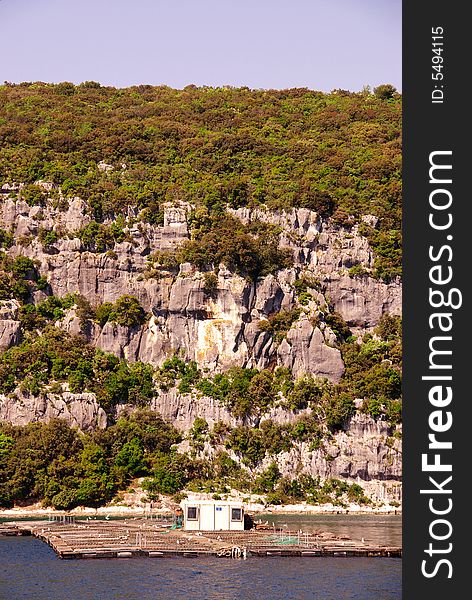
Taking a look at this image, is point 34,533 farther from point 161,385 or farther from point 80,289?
point 80,289

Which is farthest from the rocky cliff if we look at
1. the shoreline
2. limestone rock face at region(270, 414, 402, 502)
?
the shoreline

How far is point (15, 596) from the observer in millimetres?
63656

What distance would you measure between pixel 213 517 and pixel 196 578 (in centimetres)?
2327

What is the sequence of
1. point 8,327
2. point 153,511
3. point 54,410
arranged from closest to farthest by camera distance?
point 153,511
point 54,410
point 8,327

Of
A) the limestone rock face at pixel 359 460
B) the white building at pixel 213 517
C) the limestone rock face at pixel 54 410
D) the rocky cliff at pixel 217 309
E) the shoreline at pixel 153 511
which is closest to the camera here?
the white building at pixel 213 517

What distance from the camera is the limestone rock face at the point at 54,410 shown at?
119500 millimetres

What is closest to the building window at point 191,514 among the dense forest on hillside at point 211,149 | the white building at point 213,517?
the white building at point 213,517

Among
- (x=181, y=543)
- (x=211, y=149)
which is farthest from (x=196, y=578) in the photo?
(x=211, y=149)

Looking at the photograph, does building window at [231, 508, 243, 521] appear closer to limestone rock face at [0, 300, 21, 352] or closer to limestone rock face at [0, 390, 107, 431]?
limestone rock face at [0, 390, 107, 431]

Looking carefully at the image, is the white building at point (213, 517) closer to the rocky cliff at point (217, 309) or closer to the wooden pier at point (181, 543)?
the wooden pier at point (181, 543)

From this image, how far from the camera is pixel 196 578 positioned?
2776 inches

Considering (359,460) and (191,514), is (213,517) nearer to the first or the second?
(191,514)

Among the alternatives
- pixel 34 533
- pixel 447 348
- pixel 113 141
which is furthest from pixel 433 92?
pixel 113 141

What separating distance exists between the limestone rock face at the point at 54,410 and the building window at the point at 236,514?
29.0 metres
